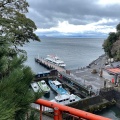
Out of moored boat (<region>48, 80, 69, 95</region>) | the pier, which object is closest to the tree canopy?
the pier

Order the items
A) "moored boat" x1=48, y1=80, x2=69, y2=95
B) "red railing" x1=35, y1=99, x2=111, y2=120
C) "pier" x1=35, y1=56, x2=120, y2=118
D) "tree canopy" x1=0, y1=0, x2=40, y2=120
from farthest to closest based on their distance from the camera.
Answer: "moored boat" x1=48, y1=80, x2=69, y2=95
"pier" x1=35, y1=56, x2=120, y2=118
"red railing" x1=35, y1=99, x2=111, y2=120
"tree canopy" x1=0, y1=0, x2=40, y2=120

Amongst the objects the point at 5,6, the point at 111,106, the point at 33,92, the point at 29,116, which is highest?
the point at 5,6

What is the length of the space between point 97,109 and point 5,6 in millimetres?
14034

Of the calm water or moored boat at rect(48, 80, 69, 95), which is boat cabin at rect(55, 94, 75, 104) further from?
the calm water

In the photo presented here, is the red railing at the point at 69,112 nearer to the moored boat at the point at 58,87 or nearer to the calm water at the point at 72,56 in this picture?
the calm water at the point at 72,56

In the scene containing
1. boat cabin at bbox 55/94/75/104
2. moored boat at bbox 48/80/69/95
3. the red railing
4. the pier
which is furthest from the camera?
moored boat at bbox 48/80/69/95

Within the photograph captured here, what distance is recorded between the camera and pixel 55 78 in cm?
2919

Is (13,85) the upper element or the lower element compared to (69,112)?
upper

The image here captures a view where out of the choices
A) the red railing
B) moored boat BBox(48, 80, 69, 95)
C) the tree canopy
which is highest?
the tree canopy

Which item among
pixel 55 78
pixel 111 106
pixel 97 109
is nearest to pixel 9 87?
pixel 97 109

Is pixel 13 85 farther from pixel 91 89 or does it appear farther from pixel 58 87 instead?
pixel 58 87

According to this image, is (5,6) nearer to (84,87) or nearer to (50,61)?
(84,87)

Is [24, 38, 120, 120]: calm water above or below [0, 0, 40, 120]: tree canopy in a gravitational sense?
below

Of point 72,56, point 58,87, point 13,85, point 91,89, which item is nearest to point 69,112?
point 13,85
